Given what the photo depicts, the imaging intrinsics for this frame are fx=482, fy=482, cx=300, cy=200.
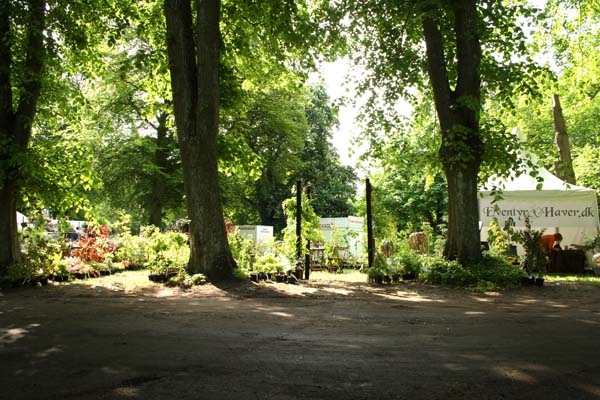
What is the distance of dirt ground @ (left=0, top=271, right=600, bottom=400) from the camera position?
11.0 feet

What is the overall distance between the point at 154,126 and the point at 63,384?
1044 inches

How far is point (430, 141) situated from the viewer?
1430 centimetres

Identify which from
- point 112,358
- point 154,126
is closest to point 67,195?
point 112,358

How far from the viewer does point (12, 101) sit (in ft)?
38.9

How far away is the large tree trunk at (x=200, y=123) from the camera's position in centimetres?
998

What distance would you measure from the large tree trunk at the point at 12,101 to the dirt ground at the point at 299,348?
12.1 feet

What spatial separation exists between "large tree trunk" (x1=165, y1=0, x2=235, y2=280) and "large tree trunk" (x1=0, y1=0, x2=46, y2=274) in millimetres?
3358

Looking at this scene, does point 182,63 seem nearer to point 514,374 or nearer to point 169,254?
point 169,254

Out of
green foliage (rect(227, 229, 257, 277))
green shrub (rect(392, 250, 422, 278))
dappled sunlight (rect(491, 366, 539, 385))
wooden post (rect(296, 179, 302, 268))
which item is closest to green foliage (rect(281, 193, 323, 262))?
wooden post (rect(296, 179, 302, 268))

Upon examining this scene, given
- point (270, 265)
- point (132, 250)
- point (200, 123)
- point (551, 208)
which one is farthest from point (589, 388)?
point (132, 250)

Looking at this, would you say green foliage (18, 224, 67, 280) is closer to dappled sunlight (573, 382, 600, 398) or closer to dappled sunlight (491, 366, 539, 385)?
dappled sunlight (491, 366, 539, 385)

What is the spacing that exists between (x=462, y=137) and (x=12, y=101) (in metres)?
10.8

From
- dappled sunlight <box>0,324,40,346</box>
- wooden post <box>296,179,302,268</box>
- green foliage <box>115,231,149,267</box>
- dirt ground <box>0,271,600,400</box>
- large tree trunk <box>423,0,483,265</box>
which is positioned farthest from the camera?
green foliage <box>115,231,149,267</box>

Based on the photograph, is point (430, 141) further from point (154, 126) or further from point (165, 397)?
point (154, 126)
